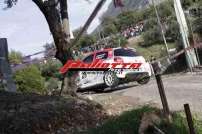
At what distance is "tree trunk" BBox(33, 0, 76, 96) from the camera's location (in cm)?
1359

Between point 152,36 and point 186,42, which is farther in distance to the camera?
point 152,36

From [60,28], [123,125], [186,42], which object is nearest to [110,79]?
[186,42]

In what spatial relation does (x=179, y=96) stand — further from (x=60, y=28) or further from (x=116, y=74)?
(x=116, y=74)

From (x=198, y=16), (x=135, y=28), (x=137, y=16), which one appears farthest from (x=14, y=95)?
(x=137, y=16)

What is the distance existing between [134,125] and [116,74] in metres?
12.3

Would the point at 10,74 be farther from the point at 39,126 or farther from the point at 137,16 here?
the point at 137,16

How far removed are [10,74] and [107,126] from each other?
18.0 feet

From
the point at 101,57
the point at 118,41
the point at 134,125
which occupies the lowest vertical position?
the point at 134,125

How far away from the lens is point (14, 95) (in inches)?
483

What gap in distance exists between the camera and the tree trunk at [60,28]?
1359cm

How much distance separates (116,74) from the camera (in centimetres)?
2142

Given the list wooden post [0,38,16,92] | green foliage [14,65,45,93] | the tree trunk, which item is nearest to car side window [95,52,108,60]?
green foliage [14,65,45,93]

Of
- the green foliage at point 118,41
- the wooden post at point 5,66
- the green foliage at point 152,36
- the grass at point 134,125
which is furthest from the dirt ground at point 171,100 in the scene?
the green foliage at point 152,36

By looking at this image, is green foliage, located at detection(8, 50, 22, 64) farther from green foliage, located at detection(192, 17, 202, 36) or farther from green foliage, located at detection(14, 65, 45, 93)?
green foliage, located at detection(192, 17, 202, 36)
